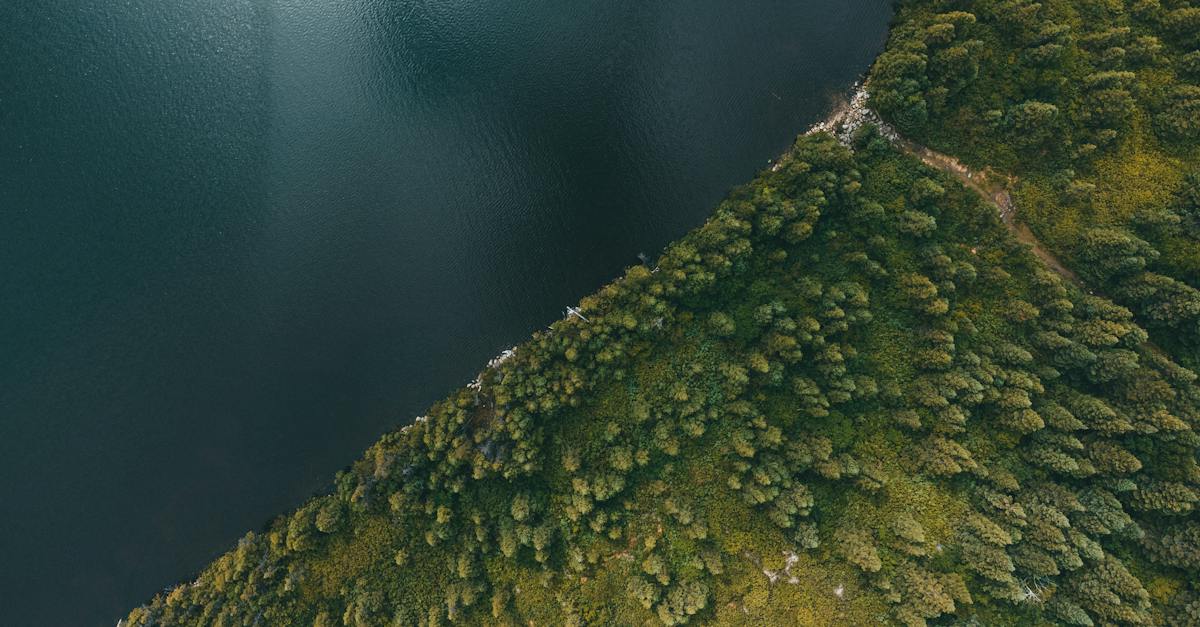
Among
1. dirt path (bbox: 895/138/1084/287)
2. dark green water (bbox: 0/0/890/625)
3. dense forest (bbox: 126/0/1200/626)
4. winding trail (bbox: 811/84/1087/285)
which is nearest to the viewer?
dense forest (bbox: 126/0/1200/626)

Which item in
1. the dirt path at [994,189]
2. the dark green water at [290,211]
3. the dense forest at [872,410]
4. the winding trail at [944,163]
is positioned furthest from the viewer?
the dark green water at [290,211]

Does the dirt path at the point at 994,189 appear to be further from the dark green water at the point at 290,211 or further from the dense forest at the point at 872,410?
the dark green water at the point at 290,211

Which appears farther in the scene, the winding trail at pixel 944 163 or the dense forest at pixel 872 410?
the winding trail at pixel 944 163

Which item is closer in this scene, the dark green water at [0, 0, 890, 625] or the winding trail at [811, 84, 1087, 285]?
the winding trail at [811, 84, 1087, 285]

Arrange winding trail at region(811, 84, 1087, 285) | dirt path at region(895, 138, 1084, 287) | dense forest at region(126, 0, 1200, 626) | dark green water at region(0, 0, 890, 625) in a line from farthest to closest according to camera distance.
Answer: dark green water at region(0, 0, 890, 625)
winding trail at region(811, 84, 1087, 285)
dirt path at region(895, 138, 1084, 287)
dense forest at region(126, 0, 1200, 626)

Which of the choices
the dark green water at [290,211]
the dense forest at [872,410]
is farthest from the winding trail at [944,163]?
the dark green water at [290,211]

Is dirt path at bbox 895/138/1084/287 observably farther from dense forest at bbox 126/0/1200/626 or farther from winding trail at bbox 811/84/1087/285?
dense forest at bbox 126/0/1200/626

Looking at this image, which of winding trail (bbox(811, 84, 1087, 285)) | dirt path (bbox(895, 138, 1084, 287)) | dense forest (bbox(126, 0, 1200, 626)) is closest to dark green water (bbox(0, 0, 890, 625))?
winding trail (bbox(811, 84, 1087, 285))

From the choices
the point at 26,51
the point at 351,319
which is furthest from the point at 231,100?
the point at 351,319
